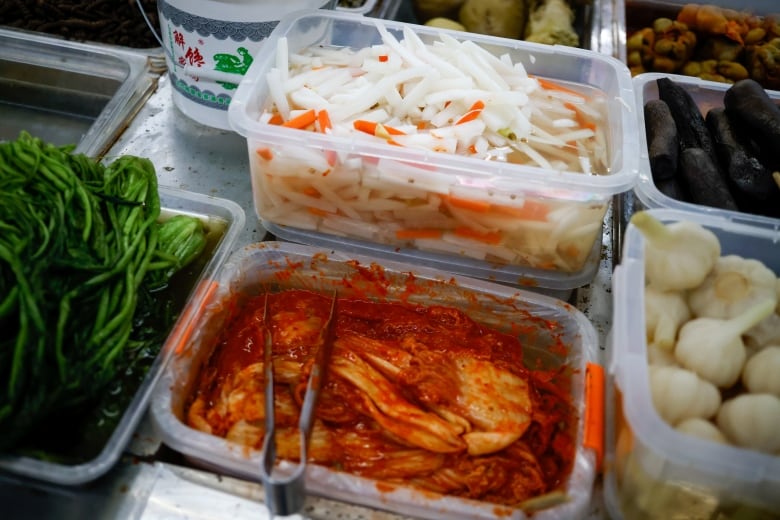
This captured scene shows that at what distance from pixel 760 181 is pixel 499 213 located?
2.26 ft

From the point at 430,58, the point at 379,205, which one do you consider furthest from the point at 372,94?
the point at 379,205

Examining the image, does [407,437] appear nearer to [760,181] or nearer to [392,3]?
[760,181]

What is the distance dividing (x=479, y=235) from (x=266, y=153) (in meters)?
0.54

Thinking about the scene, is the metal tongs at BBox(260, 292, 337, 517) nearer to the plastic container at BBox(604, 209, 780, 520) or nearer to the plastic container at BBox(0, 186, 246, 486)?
the plastic container at BBox(0, 186, 246, 486)

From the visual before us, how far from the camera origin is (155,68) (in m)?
2.30

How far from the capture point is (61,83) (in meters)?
2.35

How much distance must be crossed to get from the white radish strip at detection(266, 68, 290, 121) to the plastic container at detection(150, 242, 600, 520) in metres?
0.33

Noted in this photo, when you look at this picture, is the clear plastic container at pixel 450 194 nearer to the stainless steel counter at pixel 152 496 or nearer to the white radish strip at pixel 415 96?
the white radish strip at pixel 415 96

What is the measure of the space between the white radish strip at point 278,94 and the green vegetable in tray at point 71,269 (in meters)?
0.35

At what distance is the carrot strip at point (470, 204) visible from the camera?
150cm

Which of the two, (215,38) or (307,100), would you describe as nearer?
(307,100)

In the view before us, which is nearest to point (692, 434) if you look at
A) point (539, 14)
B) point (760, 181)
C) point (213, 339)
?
point (760, 181)

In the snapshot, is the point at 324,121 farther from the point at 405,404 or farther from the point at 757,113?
the point at 757,113

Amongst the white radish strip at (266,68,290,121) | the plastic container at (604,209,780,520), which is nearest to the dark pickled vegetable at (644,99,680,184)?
the plastic container at (604,209,780,520)
